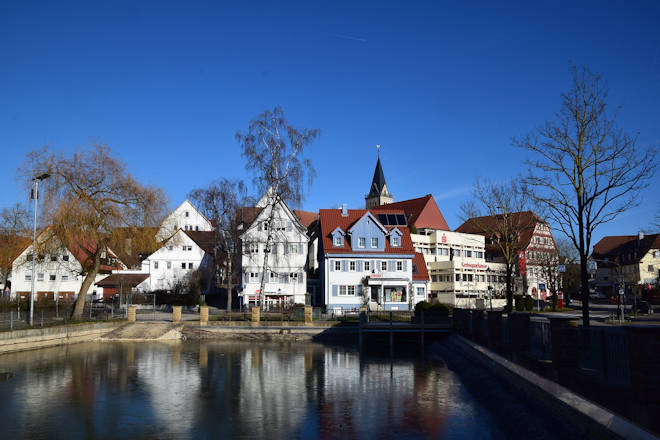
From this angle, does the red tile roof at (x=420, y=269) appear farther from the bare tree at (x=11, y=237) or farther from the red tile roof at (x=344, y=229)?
the bare tree at (x=11, y=237)

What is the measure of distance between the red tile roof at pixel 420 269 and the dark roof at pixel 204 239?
2334 centimetres

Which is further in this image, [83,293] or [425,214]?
[425,214]

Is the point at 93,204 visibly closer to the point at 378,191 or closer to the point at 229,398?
the point at 229,398

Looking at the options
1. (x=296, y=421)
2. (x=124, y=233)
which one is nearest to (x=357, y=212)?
(x=124, y=233)

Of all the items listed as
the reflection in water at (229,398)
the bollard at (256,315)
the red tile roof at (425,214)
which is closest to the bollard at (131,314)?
the bollard at (256,315)

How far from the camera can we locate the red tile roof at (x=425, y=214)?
233 feet

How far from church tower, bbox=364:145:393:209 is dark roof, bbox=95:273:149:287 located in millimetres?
65024

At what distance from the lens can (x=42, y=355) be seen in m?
28.1

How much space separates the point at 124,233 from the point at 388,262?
26540 millimetres

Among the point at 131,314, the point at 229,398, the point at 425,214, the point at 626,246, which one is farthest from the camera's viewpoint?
the point at 626,246

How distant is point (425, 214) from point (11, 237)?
5043 cm

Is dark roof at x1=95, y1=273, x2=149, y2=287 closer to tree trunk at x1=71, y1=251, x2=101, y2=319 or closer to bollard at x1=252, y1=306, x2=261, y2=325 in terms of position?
tree trunk at x1=71, y1=251, x2=101, y2=319

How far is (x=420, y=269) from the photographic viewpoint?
56.2 m

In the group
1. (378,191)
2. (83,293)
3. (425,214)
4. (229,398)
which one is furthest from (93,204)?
(378,191)
